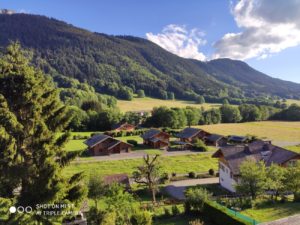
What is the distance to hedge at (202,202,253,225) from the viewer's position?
28900 mm

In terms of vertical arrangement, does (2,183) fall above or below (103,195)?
above

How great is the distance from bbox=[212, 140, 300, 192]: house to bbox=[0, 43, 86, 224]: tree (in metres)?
33.7

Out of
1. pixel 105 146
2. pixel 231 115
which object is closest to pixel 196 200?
pixel 105 146

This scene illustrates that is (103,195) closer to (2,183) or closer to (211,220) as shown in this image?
(211,220)

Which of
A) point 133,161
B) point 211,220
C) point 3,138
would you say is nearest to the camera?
point 3,138

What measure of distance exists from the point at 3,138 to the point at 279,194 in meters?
36.5

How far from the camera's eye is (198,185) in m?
51.8

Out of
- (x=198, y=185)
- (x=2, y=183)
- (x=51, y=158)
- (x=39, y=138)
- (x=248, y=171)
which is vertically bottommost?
Result: (x=198, y=185)

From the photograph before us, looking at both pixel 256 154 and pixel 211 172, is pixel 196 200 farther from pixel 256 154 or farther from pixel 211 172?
pixel 211 172

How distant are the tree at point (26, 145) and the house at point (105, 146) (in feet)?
195

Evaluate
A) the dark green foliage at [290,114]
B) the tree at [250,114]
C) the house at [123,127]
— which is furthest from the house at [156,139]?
the dark green foliage at [290,114]

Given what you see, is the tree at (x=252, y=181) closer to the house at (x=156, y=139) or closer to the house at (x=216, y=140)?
the house at (x=156, y=139)

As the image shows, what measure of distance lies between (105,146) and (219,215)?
53.3 m

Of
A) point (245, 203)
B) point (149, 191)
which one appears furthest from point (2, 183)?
point (149, 191)
